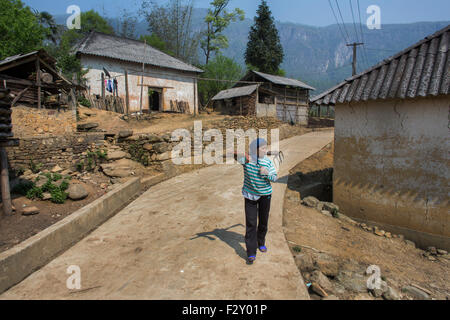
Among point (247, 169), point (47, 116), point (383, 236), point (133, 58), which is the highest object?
point (133, 58)

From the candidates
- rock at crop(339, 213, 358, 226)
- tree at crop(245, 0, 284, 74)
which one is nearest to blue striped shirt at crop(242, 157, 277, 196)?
rock at crop(339, 213, 358, 226)

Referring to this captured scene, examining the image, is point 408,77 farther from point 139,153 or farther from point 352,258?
point 139,153

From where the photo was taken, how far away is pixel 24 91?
945cm

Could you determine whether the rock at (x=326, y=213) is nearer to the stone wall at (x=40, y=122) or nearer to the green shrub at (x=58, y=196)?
the green shrub at (x=58, y=196)

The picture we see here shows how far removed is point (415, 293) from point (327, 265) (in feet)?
3.78

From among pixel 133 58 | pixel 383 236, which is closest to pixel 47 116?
pixel 383 236

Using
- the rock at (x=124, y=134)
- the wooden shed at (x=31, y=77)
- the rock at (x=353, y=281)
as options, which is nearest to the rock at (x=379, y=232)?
the rock at (x=353, y=281)

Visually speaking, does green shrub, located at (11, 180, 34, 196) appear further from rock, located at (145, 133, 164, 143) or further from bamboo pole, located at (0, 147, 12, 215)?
rock, located at (145, 133, 164, 143)

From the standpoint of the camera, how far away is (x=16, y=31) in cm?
1464

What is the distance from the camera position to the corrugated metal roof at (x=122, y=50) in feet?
54.7

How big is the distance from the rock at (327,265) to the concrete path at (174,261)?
52 centimetres

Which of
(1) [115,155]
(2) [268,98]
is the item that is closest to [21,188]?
(1) [115,155]

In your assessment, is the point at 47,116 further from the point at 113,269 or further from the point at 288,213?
the point at 288,213

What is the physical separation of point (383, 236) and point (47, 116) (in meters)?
10.3
